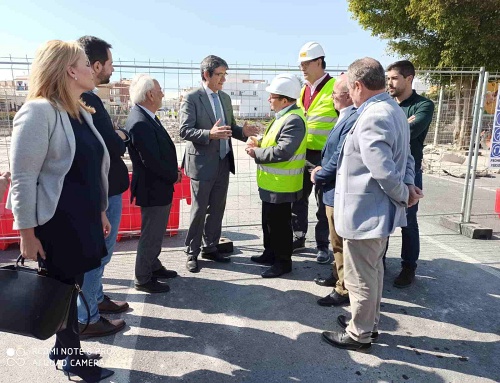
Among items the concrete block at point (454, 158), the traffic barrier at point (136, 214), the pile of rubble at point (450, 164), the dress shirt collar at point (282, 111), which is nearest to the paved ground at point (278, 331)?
the traffic barrier at point (136, 214)

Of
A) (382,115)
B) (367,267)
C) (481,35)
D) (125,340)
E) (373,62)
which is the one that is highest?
(481,35)

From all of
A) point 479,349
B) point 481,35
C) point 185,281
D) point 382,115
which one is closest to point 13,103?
point 185,281

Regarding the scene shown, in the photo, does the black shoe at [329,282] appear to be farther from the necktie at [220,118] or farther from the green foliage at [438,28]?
the green foliage at [438,28]

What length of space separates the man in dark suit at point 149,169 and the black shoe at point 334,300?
142 cm

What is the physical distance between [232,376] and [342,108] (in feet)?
7.38

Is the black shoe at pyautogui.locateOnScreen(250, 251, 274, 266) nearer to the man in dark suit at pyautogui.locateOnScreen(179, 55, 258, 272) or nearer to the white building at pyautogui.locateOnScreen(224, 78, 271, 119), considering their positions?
the man in dark suit at pyautogui.locateOnScreen(179, 55, 258, 272)

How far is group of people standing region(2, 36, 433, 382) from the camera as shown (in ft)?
6.48

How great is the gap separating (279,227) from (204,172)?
0.94 meters

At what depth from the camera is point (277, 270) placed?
3936 millimetres

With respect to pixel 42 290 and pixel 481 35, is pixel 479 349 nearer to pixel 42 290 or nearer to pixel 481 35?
pixel 42 290

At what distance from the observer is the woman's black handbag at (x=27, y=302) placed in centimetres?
195

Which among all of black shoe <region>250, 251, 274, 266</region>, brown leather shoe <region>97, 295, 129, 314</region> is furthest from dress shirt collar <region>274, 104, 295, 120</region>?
brown leather shoe <region>97, 295, 129, 314</region>

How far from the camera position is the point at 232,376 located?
8.06ft

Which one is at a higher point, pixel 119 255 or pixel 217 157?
pixel 217 157
